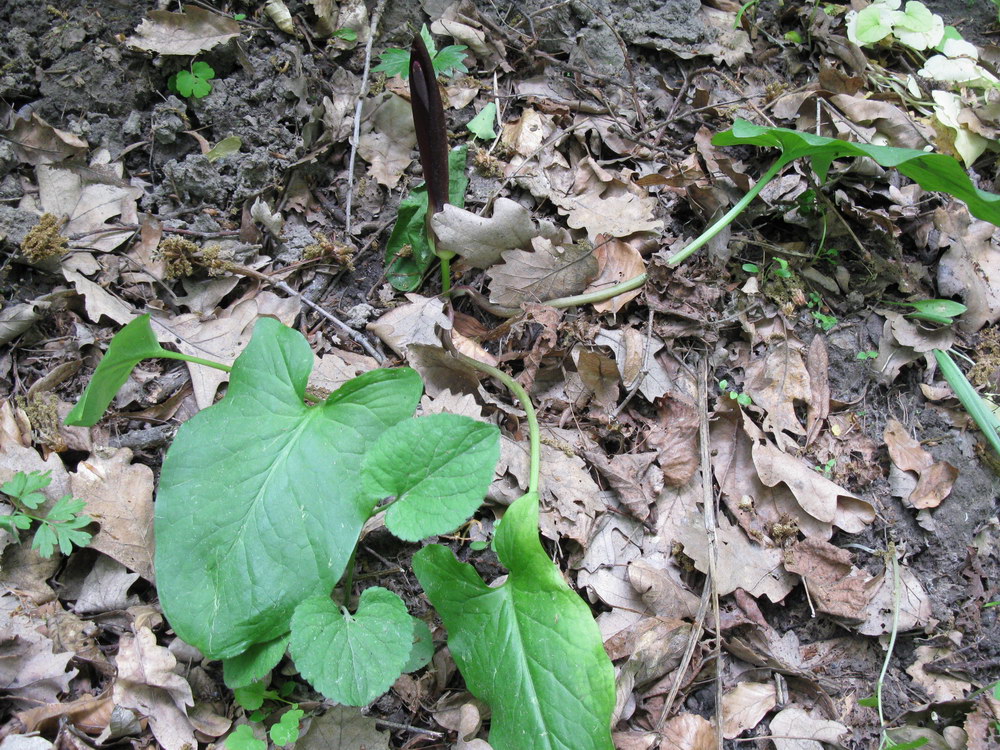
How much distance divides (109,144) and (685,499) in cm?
255

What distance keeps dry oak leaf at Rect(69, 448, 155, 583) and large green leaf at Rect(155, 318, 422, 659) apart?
0.28m

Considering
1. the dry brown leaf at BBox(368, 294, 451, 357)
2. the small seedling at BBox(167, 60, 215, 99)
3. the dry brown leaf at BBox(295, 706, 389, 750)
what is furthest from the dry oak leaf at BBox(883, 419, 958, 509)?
the small seedling at BBox(167, 60, 215, 99)

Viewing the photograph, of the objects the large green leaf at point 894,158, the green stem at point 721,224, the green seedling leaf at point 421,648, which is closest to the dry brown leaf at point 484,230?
the green stem at point 721,224

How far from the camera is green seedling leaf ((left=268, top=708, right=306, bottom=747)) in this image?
1562mm

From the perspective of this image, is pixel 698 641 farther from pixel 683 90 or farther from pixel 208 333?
pixel 683 90

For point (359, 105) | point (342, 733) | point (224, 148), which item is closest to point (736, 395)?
point (342, 733)

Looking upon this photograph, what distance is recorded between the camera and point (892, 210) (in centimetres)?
259

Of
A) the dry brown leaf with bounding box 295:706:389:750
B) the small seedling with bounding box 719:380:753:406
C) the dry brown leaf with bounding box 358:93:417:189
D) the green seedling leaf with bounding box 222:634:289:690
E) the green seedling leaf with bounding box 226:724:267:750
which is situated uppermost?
the dry brown leaf with bounding box 358:93:417:189

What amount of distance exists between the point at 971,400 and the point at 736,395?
0.80 metres

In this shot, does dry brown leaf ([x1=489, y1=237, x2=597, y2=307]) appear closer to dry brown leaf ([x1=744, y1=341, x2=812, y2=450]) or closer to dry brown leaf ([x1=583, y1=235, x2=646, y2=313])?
dry brown leaf ([x1=583, y1=235, x2=646, y2=313])

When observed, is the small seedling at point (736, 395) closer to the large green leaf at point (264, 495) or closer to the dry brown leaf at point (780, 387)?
the dry brown leaf at point (780, 387)

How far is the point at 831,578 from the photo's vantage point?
1.99m

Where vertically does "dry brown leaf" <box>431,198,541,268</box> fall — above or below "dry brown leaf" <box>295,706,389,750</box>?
above

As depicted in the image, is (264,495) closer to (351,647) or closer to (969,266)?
(351,647)
